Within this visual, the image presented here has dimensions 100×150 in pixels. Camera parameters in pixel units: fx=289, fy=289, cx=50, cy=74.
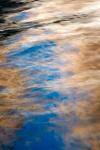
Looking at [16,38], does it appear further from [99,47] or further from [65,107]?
[65,107]

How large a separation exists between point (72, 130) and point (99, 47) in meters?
1.87

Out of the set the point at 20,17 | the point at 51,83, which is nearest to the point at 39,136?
the point at 51,83

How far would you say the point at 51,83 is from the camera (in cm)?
333

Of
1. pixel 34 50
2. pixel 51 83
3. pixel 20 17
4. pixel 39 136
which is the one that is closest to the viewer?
pixel 39 136

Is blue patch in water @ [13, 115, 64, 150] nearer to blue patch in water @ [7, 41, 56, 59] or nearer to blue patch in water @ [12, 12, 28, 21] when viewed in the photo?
blue patch in water @ [7, 41, 56, 59]

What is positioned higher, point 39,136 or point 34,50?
point 34,50

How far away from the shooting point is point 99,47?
161 inches

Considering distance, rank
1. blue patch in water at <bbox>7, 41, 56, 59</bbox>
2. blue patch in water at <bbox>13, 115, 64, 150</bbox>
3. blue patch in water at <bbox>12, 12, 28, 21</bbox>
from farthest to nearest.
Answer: blue patch in water at <bbox>12, 12, 28, 21</bbox>
blue patch in water at <bbox>7, 41, 56, 59</bbox>
blue patch in water at <bbox>13, 115, 64, 150</bbox>

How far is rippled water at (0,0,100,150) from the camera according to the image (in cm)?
250

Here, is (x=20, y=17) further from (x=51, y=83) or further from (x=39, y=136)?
(x=39, y=136)

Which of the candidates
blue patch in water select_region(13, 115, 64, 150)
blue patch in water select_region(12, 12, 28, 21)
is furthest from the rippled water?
blue patch in water select_region(12, 12, 28, 21)

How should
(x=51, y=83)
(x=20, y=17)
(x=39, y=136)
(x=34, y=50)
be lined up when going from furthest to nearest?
(x=20, y=17) → (x=34, y=50) → (x=51, y=83) → (x=39, y=136)

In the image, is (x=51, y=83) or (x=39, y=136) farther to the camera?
(x=51, y=83)

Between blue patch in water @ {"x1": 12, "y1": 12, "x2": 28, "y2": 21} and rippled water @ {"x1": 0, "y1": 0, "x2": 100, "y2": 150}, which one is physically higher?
blue patch in water @ {"x1": 12, "y1": 12, "x2": 28, "y2": 21}
